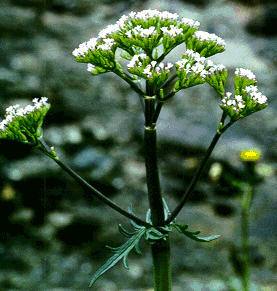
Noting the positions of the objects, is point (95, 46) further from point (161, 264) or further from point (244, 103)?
point (161, 264)

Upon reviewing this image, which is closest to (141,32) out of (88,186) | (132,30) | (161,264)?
(132,30)

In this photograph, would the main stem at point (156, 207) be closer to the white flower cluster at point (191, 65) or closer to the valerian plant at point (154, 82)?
the valerian plant at point (154, 82)

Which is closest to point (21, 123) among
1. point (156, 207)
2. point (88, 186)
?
point (88, 186)

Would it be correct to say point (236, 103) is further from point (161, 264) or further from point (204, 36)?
point (161, 264)

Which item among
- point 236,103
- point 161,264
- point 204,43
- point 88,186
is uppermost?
point 204,43

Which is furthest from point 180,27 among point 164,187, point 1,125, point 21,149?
point 21,149

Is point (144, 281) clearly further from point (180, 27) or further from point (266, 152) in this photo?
point (180, 27)

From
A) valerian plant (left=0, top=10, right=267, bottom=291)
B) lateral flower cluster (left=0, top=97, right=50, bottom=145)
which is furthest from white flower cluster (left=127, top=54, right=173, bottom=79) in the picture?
lateral flower cluster (left=0, top=97, right=50, bottom=145)

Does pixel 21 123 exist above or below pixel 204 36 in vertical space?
below

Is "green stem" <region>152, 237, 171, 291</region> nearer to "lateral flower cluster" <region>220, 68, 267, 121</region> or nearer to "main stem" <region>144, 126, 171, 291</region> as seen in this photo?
"main stem" <region>144, 126, 171, 291</region>
